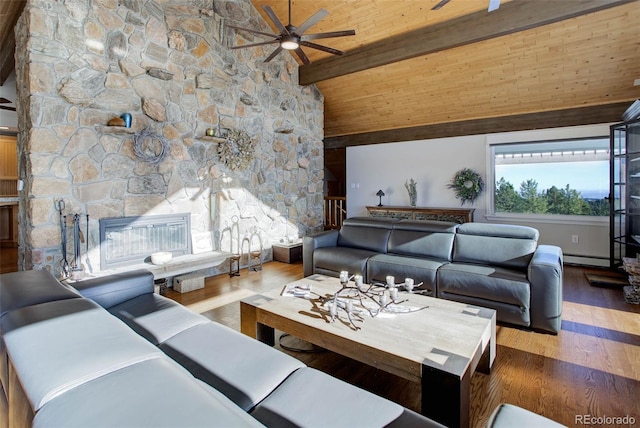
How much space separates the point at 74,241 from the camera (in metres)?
3.58

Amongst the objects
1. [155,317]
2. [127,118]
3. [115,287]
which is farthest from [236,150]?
[155,317]

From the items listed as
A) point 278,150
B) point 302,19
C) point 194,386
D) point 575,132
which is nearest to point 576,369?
point 194,386

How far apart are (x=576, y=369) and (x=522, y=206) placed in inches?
174

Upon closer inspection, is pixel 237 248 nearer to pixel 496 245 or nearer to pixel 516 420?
pixel 496 245

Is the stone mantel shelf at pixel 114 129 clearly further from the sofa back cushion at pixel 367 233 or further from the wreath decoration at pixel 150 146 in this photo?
the sofa back cushion at pixel 367 233

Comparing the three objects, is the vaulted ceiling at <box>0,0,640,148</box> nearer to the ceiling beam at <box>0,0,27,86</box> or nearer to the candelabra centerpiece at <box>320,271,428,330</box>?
the ceiling beam at <box>0,0,27,86</box>

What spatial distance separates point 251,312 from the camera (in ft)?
8.01

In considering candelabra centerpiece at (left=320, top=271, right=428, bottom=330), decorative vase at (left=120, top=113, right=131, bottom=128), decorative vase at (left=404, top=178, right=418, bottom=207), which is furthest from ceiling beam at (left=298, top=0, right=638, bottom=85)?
candelabra centerpiece at (left=320, top=271, right=428, bottom=330)

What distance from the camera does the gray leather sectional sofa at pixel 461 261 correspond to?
2.88 m

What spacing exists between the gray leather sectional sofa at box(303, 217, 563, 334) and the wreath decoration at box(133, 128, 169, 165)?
2162mm

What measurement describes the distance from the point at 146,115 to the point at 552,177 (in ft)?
21.1

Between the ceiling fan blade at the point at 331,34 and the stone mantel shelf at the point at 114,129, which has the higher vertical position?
the ceiling fan blade at the point at 331,34

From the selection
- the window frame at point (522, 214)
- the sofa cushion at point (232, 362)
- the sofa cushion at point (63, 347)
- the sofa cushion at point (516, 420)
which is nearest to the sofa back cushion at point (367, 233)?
the sofa cushion at point (232, 362)

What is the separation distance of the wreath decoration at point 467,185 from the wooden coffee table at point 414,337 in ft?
14.7
